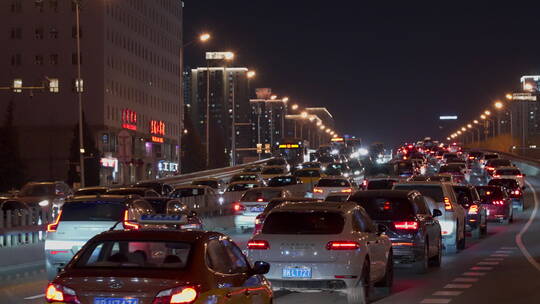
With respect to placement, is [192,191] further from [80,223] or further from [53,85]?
[80,223]

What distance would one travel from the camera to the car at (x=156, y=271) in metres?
8.84

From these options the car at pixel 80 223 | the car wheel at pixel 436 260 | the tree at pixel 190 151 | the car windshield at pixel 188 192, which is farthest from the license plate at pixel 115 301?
the tree at pixel 190 151

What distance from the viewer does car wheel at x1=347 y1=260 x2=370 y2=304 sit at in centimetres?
1545

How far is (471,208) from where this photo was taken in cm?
3228

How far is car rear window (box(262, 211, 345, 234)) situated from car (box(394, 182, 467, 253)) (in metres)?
10.5

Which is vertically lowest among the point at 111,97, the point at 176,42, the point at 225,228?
the point at 225,228

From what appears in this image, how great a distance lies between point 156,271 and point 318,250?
21.3 ft

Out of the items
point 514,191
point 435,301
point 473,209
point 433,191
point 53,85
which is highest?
point 53,85

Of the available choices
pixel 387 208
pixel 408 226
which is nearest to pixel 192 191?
pixel 387 208

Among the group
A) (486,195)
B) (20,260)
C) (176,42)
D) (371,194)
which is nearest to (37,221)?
(20,260)

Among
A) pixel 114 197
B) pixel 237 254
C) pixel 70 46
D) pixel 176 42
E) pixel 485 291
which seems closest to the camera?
pixel 237 254

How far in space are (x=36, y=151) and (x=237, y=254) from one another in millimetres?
90526

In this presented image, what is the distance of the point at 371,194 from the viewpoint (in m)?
21.1

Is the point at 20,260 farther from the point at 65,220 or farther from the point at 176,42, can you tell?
the point at 176,42
